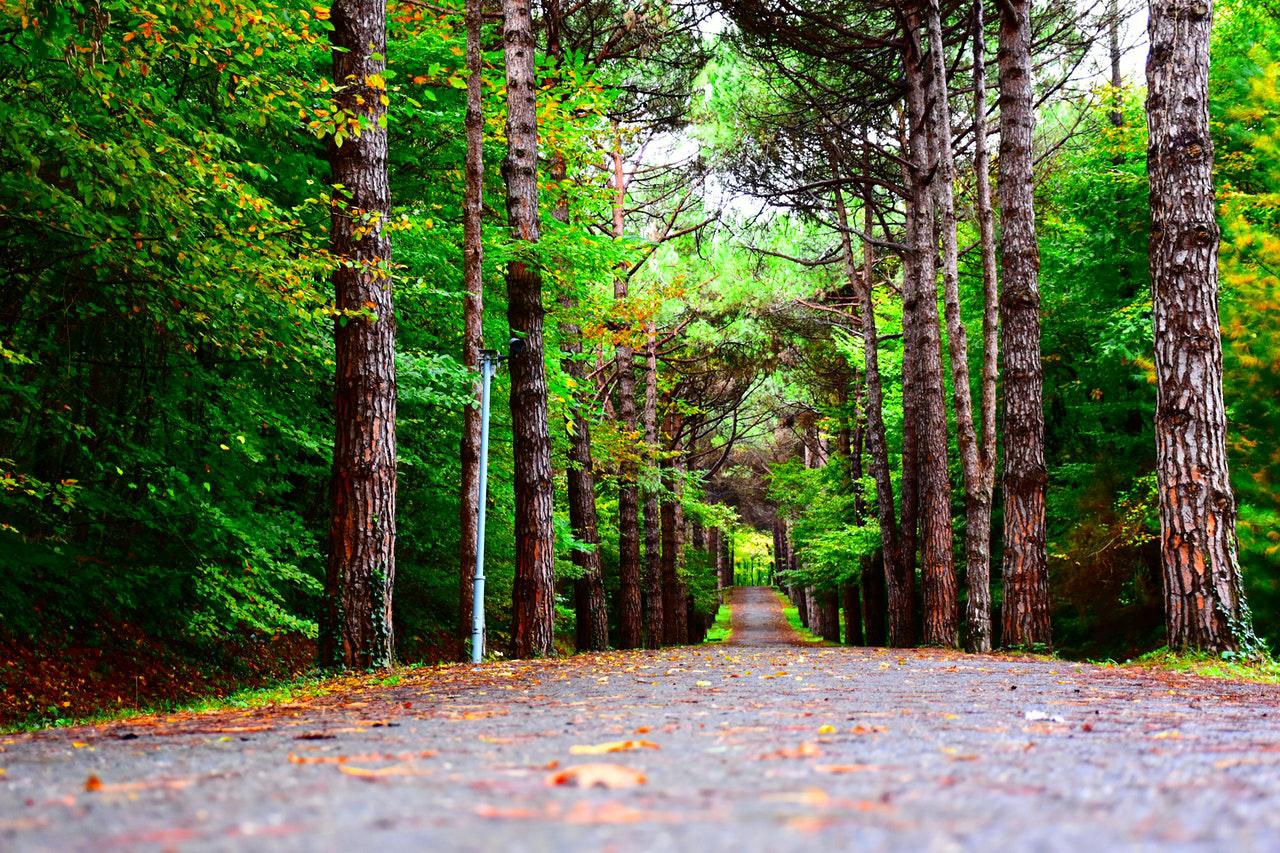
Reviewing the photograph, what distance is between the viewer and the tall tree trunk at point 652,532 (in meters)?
22.5

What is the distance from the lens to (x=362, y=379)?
9.33m

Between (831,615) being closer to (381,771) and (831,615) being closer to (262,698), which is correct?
(262,698)

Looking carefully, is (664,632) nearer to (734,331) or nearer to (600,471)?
(600,471)

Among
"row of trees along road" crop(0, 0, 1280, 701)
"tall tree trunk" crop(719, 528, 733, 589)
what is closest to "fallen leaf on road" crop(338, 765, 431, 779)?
"row of trees along road" crop(0, 0, 1280, 701)

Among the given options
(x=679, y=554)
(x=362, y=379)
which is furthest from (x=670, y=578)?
(x=362, y=379)

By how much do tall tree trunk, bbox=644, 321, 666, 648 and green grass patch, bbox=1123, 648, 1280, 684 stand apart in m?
14.0

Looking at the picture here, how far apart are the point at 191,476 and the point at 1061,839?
10.9m

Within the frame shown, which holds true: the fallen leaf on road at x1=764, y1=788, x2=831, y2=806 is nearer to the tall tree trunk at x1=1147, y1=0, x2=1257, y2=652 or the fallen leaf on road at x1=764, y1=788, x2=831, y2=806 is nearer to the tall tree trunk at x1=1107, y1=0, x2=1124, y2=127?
the tall tree trunk at x1=1147, y1=0, x2=1257, y2=652

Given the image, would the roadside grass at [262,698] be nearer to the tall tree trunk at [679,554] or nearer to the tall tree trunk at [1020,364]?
the tall tree trunk at [1020,364]

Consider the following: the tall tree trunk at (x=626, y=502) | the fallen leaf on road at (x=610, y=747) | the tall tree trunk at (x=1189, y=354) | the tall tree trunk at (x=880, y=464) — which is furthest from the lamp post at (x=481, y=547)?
the tall tree trunk at (x=880, y=464)

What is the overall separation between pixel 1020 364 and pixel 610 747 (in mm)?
10933

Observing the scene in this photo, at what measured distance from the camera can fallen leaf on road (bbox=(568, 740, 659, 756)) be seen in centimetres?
309

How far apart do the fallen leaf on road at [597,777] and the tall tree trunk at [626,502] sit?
17.5 metres

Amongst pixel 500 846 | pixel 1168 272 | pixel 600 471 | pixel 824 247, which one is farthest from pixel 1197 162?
pixel 824 247
